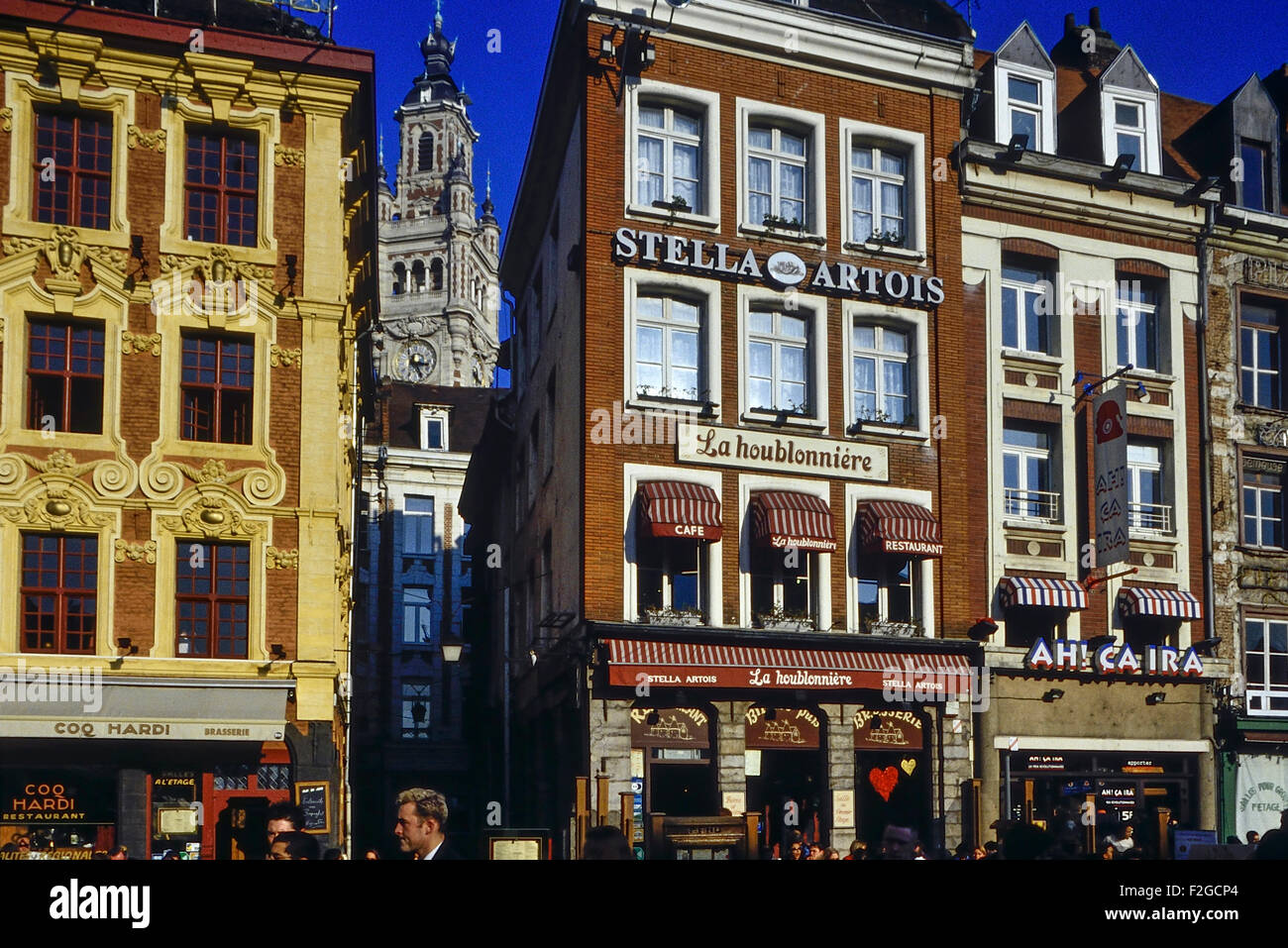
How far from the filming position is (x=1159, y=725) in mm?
26297

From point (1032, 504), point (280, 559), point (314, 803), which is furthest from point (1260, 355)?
point (314, 803)

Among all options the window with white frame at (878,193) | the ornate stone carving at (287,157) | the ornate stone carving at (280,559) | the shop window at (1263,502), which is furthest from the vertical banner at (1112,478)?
the ornate stone carving at (287,157)

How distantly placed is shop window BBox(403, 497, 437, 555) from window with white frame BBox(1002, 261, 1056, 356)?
18.5m

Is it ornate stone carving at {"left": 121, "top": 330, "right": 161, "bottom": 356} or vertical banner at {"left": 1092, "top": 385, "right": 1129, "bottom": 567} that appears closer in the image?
ornate stone carving at {"left": 121, "top": 330, "right": 161, "bottom": 356}

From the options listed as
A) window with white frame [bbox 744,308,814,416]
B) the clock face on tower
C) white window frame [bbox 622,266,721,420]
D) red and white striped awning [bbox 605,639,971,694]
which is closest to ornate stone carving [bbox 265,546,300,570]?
red and white striped awning [bbox 605,639,971,694]

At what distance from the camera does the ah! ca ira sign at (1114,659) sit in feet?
84.3

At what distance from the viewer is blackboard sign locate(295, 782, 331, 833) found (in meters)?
17.8

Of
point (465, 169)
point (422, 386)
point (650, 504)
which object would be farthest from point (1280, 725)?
point (422, 386)

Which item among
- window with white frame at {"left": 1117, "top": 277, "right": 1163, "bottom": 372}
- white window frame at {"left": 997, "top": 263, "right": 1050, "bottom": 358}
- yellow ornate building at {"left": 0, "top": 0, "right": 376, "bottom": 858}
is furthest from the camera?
window with white frame at {"left": 1117, "top": 277, "right": 1163, "bottom": 372}

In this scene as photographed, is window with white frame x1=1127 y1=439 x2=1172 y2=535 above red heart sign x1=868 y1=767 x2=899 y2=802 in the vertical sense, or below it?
above

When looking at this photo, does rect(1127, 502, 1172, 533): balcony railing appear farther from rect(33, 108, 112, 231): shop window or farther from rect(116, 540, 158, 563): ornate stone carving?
rect(33, 108, 112, 231): shop window

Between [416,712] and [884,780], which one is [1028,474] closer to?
[884,780]

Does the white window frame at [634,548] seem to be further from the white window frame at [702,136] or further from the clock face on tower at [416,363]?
the clock face on tower at [416,363]

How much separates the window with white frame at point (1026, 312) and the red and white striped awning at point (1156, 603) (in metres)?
4.60
